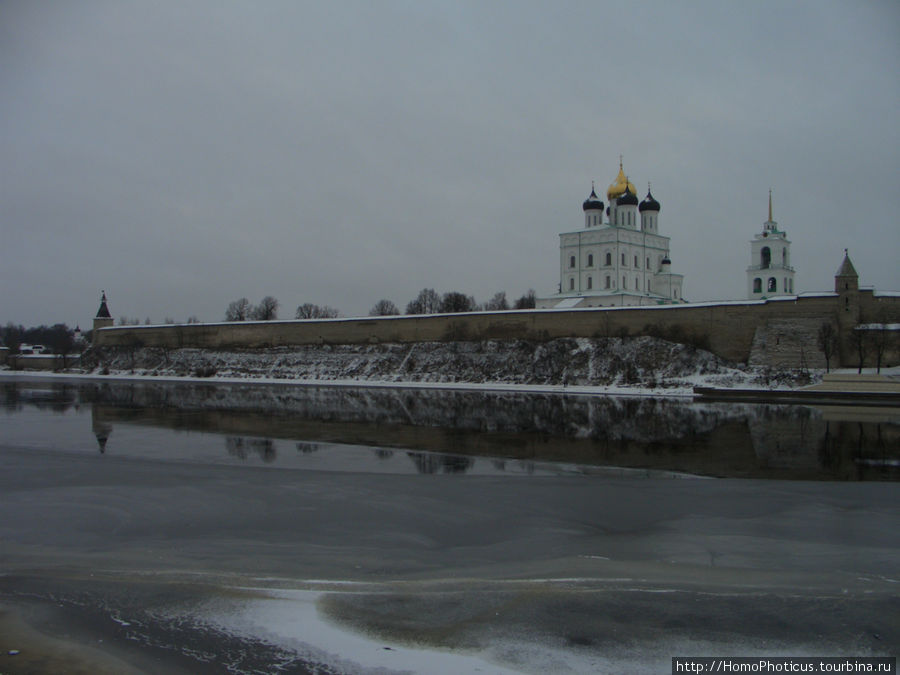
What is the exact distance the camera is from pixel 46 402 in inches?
853

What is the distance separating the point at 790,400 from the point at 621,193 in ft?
83.2

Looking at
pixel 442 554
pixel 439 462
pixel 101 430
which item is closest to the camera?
pixel 442 554

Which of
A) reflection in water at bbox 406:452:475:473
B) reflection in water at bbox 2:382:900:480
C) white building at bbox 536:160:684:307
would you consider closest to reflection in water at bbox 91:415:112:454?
reflection in water at bbox 2:382:900:480

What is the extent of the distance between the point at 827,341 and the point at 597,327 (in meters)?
8.71

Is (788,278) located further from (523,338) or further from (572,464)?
(572,464)

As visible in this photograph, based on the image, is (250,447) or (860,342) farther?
(860,342)

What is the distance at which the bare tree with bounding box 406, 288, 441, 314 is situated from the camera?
61.1m

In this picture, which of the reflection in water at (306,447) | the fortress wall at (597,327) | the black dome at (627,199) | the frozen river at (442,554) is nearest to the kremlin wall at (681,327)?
the fortress wall at (597,327)

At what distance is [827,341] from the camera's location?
25891 millimetres

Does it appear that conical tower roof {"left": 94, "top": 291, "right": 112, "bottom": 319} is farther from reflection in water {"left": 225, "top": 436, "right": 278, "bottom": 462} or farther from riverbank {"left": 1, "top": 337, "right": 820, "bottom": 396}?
reflection in water {"left": 225, "top": 436, "right": 278, "bottom": 462}

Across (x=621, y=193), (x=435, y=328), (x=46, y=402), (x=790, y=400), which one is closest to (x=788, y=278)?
(x=621, y=193)

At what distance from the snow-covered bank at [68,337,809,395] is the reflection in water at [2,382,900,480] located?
4.23 m

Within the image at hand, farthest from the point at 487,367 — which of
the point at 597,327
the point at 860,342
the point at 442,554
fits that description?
the point at 442,554

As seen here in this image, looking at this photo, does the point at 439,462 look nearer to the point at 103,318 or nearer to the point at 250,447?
the point at 250,447
